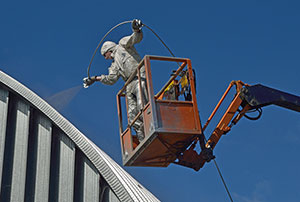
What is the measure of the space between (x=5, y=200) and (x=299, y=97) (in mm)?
10904

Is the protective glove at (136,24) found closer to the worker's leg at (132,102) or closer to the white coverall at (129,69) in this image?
the white coverall at (129,69)

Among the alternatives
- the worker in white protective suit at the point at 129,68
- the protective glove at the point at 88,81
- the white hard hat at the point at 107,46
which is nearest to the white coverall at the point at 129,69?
the worker in white protective suit at the point at 129,68

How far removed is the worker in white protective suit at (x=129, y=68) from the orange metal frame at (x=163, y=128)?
11.5 inches

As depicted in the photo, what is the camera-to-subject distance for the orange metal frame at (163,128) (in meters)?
17.3

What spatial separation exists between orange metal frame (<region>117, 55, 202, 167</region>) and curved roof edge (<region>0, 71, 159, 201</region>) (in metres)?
5.93

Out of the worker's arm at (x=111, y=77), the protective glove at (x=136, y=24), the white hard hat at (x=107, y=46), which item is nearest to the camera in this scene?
the protective glove at (x=136, y=24)

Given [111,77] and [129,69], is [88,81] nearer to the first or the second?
[111,77]

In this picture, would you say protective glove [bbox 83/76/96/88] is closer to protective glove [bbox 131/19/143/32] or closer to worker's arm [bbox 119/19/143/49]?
worker's arm [bbox 119/19/143/49]

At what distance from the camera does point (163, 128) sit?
17203 millimetres

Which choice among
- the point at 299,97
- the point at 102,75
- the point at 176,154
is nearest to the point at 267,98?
the point at 299,97

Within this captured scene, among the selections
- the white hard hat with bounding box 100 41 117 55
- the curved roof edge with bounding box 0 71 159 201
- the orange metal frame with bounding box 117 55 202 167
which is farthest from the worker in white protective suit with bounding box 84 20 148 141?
the curved roof edge with bounding box 0 71 159 201

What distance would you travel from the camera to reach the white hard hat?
20.8 meters

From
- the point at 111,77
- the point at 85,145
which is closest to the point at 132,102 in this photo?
the point at 111,77

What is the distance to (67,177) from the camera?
2517cm
